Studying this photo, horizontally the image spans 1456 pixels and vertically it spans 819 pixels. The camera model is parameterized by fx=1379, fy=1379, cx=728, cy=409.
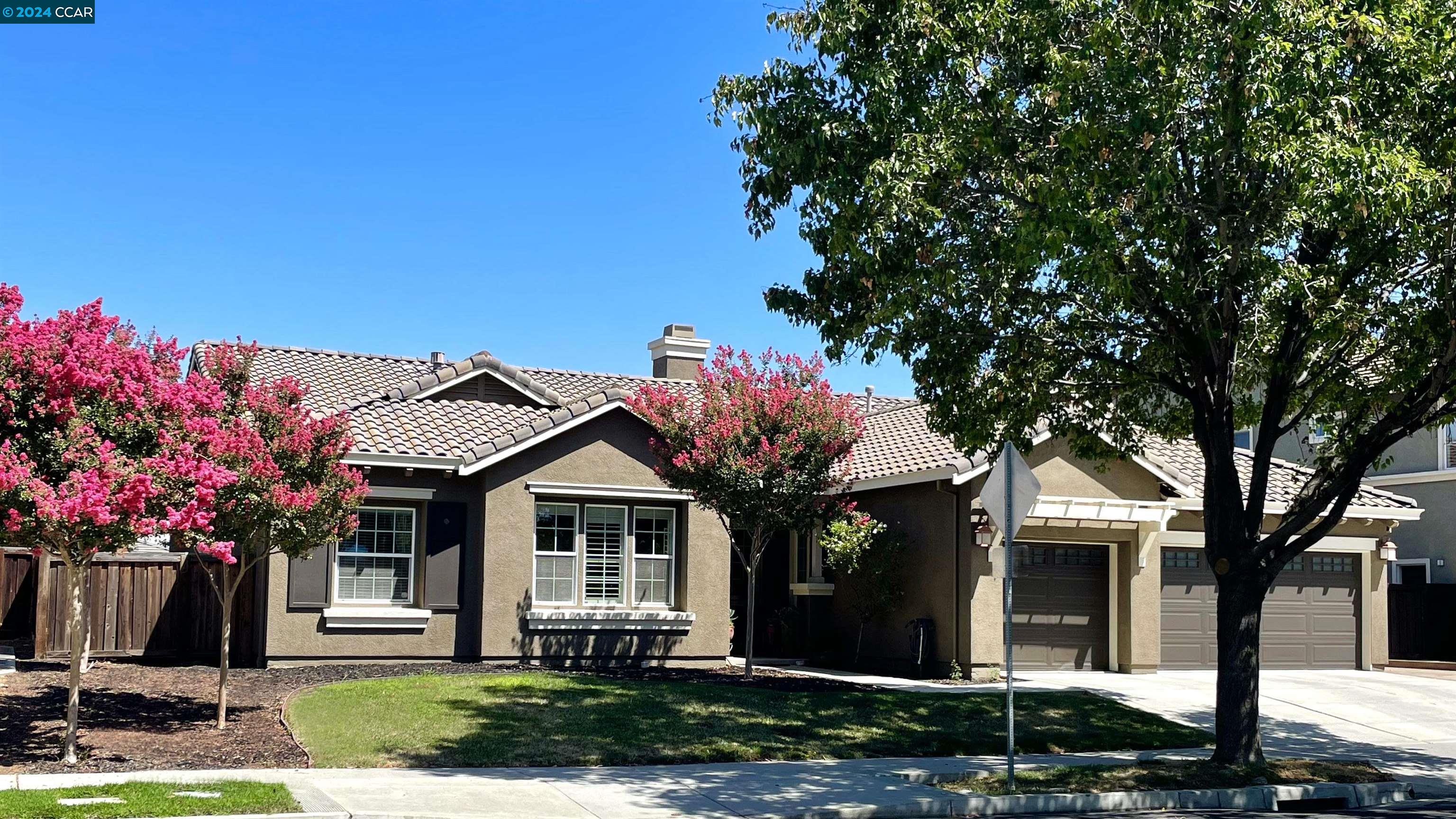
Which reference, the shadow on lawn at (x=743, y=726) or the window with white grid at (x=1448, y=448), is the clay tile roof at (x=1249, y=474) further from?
the shadow on lawn at (x=743, y=726)

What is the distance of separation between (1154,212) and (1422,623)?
18.8 metres

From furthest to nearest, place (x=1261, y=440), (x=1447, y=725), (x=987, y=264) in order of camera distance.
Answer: (x=1447, y=725) → (x=1261, y=440) → (x=987, y=264)

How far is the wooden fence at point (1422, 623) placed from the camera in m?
26.8

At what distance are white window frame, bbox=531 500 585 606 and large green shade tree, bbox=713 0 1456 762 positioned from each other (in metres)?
7.24

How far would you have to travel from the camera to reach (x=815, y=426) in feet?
62.0

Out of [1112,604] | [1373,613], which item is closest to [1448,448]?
[1373,613]

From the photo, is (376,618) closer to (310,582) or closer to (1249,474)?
(310,582)

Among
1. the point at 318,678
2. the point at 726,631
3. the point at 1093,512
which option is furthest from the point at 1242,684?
the point at 318,678

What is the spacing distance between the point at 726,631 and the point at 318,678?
21.3 ft

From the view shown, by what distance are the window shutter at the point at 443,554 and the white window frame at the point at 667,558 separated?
8.68ft

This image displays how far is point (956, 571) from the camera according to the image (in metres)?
21.2

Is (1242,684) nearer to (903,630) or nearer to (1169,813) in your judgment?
(1169,813)

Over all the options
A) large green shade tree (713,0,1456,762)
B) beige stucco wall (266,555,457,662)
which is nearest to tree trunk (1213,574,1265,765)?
large green shade tree (713,0,1456,762)

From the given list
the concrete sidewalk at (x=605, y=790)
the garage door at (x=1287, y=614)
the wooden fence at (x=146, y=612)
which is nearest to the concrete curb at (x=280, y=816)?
the concrete sidewalk at (x=605, y=790)
